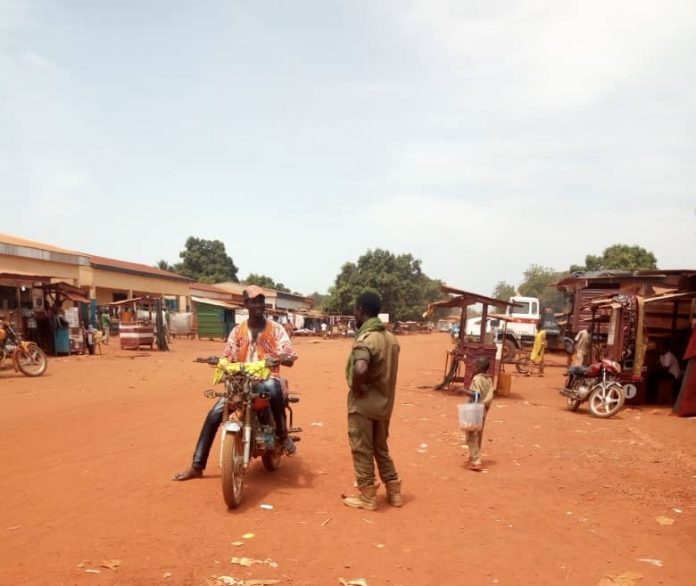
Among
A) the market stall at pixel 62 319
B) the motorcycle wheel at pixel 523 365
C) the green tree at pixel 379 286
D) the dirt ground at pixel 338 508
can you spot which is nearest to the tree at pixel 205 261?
the green tree at pixel 379 286

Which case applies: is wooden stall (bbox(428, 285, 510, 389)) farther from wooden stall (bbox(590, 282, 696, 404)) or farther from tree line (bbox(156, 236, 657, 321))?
tree line (bbox(156, 236, 657, 321))

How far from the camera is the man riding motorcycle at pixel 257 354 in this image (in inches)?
198

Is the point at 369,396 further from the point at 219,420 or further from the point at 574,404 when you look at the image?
the point at 574,404

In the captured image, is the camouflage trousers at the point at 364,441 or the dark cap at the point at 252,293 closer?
Answer: the camouflage trousers at the point at 364,441

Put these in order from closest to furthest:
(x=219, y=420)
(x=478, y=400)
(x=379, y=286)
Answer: (x=219, y=420), (x=478, y=400), (x=379, y=286)

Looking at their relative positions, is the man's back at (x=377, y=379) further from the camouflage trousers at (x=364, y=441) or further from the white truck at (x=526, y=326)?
the white truck at (x=526, y=326)

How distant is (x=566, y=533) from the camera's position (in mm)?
4316

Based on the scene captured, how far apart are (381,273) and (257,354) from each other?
49088 mm

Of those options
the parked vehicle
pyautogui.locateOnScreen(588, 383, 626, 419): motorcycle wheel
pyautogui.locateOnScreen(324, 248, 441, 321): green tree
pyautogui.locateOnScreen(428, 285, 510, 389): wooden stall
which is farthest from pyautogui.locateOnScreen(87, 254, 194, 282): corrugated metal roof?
pyautogui.locateOnScreen(588, 383, 626, 419): motorcycle wheel

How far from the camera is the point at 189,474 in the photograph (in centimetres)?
509

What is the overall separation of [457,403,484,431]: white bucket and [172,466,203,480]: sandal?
9.61 ft

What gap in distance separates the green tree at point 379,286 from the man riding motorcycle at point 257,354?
46.4m

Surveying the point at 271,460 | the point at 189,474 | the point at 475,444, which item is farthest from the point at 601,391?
the point at 189,474

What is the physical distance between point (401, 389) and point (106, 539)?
32.7 ft
